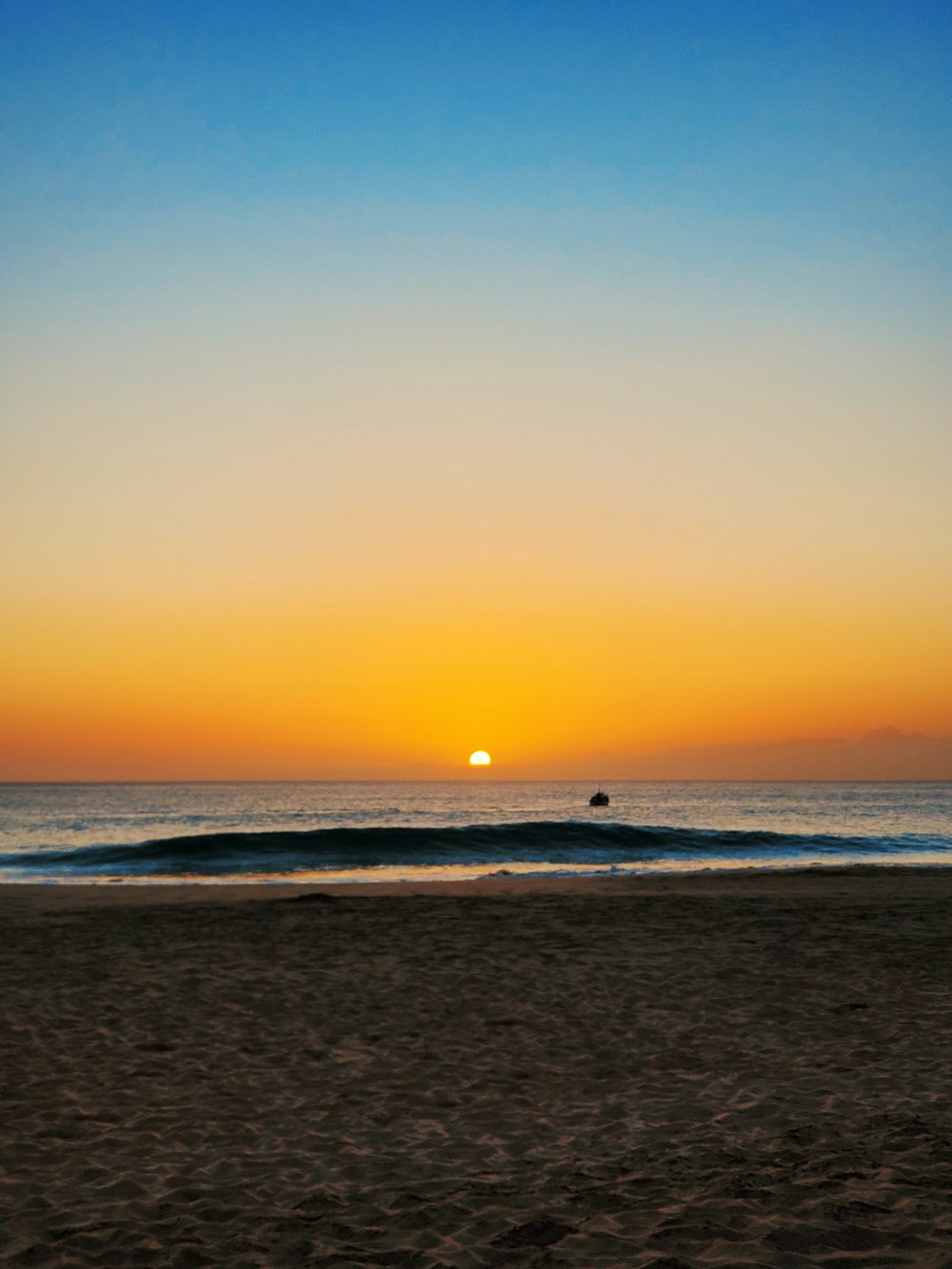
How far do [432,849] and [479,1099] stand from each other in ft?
123

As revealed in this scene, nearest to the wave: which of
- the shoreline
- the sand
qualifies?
the shoreline

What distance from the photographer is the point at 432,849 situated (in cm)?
4484

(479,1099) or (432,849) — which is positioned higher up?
(479,1099)

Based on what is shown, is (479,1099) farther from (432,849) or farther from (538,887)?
(432,849)

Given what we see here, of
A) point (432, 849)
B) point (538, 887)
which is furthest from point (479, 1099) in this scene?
point (432, 849)

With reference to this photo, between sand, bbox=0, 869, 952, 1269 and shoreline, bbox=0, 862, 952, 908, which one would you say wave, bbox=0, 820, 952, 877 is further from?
sand, bbox=0, 869, 952, 1269

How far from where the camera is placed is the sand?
5512 millimetres

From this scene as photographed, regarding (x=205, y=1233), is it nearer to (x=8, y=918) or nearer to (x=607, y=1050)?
(x=607, y=1050)

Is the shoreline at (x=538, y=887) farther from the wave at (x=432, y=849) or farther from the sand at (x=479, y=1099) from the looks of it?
the wave at (x=432, y=849)

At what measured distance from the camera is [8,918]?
18.4m

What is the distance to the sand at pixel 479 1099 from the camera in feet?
18.1

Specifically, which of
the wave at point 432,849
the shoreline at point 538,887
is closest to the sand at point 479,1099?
the shoreline at point 538,887

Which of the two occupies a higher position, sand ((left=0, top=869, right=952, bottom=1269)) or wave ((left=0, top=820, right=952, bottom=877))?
sand ((left=0, top=869, right=952, bottom=1269))

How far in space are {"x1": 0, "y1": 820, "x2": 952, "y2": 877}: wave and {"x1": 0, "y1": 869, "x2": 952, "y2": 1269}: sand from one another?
2217cm
